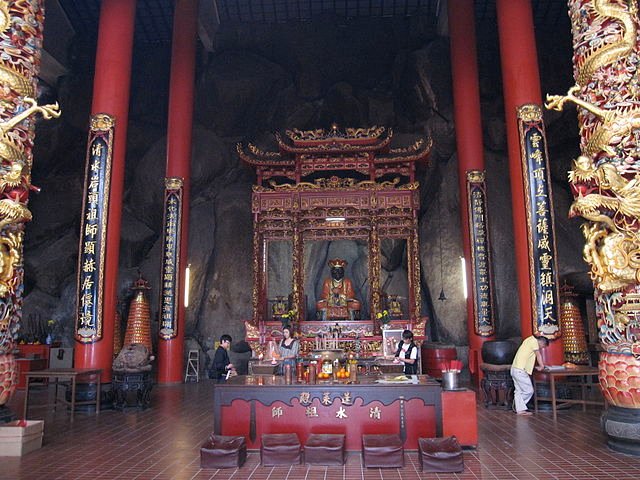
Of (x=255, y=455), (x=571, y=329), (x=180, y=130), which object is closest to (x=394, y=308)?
(x=571, y=329)

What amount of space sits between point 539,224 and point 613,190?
3.24 m

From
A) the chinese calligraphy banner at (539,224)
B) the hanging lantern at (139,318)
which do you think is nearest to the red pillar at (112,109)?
the hanging lantern at (139,318)

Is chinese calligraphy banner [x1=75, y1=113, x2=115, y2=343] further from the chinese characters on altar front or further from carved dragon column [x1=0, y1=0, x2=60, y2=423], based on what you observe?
the chinese characters on altar front

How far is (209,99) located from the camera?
1723 centimetres

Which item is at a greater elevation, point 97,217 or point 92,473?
point 97,217

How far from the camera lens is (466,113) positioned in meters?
12.7

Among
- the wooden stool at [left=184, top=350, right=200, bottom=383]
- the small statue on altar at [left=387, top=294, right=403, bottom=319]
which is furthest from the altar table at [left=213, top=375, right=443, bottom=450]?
the wooden stool at [left=184, top=350, right=200, bottom=383]

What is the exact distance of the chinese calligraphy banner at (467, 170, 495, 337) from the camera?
11.5 meters

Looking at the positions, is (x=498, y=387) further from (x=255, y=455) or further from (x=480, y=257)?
(x=255, y=455)

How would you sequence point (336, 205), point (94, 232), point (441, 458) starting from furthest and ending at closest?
point (336, 205)
point (94, 232)
point (441, 458)

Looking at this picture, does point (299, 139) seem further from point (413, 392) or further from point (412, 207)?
point (413, 392)

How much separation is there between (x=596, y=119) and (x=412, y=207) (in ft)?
23.7

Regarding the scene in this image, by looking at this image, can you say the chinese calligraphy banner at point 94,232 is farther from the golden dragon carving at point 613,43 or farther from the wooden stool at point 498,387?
the golden dragon carving at point 613,43

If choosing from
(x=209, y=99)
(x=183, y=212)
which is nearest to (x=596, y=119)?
(x=183, y=212)
